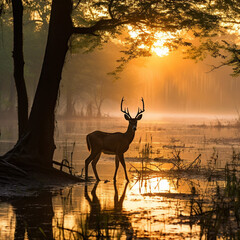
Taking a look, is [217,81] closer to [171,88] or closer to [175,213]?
[171,88]

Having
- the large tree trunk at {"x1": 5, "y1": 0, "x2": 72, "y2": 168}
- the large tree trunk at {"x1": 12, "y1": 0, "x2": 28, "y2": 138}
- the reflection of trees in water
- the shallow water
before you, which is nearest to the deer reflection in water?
the shallow water

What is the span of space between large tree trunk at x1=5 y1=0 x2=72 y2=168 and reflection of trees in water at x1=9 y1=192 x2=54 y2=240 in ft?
9.30

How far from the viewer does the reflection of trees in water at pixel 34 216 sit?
957 cm

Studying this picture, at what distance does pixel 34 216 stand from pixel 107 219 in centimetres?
237

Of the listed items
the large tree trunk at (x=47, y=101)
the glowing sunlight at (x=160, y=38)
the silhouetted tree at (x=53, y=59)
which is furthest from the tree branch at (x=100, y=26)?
the glowing sunlight at (x=160, y=38)

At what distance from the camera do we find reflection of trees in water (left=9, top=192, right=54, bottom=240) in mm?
9570

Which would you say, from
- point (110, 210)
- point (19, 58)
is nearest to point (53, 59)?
point (19, 58)

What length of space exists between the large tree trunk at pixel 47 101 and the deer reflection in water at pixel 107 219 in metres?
3.31

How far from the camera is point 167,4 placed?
1939cm

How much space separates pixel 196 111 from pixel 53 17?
15811 centimetres

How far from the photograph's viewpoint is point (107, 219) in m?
9.23

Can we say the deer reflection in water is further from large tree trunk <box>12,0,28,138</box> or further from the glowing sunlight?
the glowing sunlight

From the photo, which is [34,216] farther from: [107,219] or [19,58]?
[19,58]

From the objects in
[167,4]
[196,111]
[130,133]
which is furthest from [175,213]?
[196,111]
